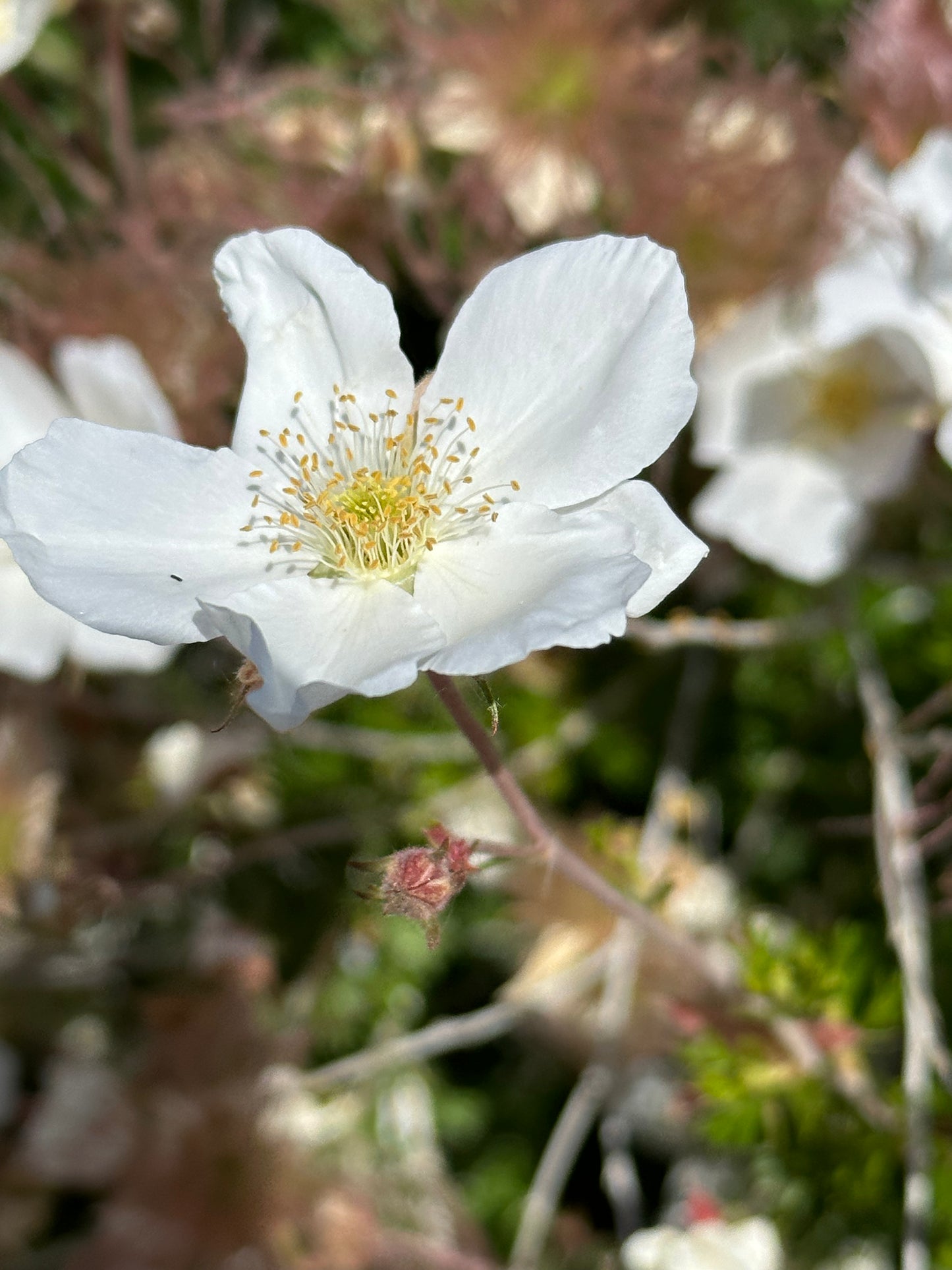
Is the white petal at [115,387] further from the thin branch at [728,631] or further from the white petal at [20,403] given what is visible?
the thin branch at [728,631]

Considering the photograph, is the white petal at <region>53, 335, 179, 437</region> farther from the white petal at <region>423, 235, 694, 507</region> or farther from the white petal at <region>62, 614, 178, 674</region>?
the white petal at <region>423, 235, 694, 507</region>

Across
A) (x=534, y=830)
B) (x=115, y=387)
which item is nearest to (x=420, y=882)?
(x=534, y=830)

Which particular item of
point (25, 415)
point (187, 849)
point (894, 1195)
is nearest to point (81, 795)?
point (187, 849)

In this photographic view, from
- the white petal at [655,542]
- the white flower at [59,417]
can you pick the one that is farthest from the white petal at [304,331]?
the white flower at [59,417]

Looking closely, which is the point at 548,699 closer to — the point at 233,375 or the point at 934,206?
the point at 233,375

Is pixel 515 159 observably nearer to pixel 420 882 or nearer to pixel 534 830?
pixel 534 830

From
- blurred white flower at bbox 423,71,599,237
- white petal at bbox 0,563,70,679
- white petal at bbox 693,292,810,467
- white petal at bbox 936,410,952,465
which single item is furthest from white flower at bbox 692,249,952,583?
white petal at bbox 0,563,70,679
